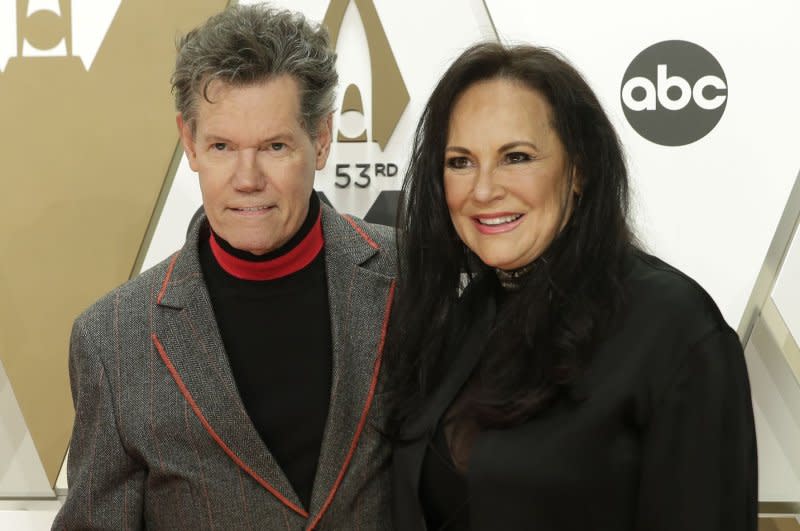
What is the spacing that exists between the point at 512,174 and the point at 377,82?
1167mm

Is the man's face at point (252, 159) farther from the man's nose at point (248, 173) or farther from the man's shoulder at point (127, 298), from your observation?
the man's shoulder at point (127, 298)

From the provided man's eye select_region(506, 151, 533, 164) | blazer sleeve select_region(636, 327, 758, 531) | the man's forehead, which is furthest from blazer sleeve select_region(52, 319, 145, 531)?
blazer sleeve select_region(636, 327, 758, 531)

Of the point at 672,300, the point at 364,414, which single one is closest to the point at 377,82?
the point at 364,414

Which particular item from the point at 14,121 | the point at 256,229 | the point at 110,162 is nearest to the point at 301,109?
the point at 256,229

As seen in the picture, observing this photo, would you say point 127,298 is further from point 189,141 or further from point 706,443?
point 706,443

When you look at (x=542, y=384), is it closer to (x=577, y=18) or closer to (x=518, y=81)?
(x=518, y=81)

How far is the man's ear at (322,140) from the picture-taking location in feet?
6.65

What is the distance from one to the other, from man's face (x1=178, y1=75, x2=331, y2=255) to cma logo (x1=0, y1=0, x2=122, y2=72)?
1.15 m

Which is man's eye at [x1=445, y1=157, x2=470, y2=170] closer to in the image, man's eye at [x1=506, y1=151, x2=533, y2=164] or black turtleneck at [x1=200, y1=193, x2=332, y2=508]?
man's eye at [x1=506, y1=151, x2=533, y2=164]

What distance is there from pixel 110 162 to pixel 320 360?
4.24ft

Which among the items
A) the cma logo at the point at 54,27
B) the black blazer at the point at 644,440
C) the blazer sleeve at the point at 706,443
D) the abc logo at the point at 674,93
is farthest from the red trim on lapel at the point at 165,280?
the abc logo at the point at 674,93

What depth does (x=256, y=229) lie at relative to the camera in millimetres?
1927

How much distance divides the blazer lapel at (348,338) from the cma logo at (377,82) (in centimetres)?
72

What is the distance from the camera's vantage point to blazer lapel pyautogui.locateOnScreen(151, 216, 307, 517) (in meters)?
1.86
